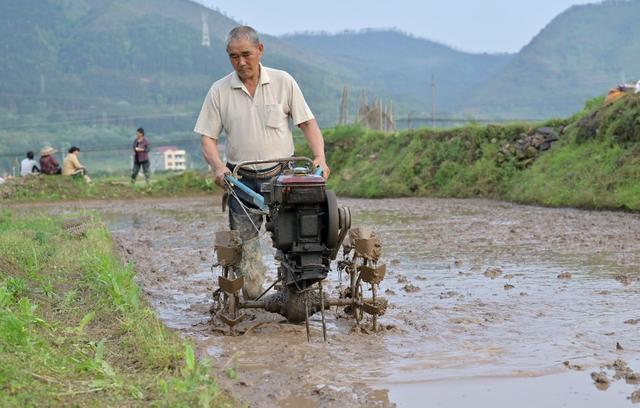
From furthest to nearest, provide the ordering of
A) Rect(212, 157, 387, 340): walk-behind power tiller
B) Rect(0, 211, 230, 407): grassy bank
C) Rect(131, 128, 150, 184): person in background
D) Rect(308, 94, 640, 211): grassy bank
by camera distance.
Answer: Rect(131, 128, 150, 184): person in background < Rect(308, 94, 640, 211): grassy bank < Rect(212, 157, 387, 340): walk-behind power tiller < Rect(0, 211, 230, 407): grassy bank

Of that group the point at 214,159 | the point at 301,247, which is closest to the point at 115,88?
the point at 214,159

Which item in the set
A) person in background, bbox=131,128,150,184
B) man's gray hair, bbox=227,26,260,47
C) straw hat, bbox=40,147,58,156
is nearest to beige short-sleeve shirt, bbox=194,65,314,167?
man's gray hair, bbox=227,26,260,47

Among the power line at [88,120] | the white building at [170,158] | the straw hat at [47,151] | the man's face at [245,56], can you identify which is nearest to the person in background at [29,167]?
the straw hat at [47,151]

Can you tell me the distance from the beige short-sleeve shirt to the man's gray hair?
281 millimetres

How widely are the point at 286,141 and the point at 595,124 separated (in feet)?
41.0

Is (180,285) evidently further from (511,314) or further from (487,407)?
(487,407)

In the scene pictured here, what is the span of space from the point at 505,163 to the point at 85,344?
53.9 ft

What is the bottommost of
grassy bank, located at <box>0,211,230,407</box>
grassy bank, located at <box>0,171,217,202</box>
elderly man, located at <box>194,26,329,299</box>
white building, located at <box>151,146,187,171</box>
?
white building, located at <box>151,146,187,171</box>

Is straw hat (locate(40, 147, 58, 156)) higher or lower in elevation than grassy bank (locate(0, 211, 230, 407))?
higher

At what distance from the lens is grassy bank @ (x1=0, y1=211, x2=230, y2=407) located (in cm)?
401

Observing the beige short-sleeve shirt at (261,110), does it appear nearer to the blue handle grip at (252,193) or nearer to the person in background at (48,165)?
the blue handle grip at (252,193)

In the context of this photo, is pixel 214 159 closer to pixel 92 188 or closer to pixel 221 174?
pixel 221 174

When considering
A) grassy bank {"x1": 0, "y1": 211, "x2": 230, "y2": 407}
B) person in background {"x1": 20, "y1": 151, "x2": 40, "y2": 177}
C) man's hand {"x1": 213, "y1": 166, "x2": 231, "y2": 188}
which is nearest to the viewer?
grassy bank {"x1": 0, "y1": 211, "x2": 230, "y2": 407}

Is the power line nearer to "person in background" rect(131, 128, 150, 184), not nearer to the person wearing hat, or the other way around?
"person in background" rect(131, 128, 150, 184)
